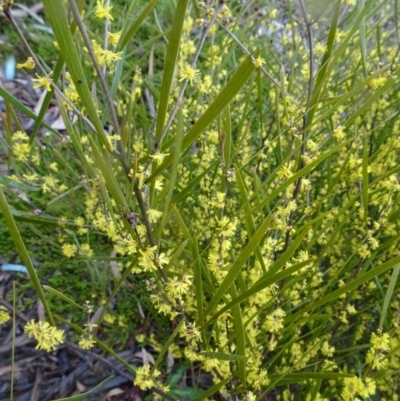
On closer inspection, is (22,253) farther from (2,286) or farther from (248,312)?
(2,286)

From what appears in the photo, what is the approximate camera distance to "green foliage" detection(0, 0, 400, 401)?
500mm

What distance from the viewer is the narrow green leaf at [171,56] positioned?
35 cm

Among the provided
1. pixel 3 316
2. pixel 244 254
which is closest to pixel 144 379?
pixel 3 316

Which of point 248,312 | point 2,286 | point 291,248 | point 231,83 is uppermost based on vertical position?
point 231,83

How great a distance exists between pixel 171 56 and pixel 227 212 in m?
0.89

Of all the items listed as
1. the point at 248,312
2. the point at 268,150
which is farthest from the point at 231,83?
the point at 268,150

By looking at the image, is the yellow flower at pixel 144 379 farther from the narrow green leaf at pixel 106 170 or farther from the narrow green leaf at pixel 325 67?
the narrow green leaf at pixel 325 67

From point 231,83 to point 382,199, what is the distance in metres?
0.83

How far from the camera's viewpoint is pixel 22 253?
19.0 inches

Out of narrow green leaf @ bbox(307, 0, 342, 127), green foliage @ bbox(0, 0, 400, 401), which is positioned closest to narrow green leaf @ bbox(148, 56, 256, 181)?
green foliage @ bbox(0, 0, 400, 401)

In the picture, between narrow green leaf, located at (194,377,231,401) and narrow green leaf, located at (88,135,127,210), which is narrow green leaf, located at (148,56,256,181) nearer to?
narrow green leaf, located at (88,135,127,210)

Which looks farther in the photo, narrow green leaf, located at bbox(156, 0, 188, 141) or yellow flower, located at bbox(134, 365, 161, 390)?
yellow flower, located at bbox(134, 365, 161, 390)

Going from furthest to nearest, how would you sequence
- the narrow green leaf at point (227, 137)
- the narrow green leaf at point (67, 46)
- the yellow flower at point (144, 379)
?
the yellow flower at point (144, 379) → the narrow green leaf at point (227, 137) → the narrow green leaf at point (67, 46)

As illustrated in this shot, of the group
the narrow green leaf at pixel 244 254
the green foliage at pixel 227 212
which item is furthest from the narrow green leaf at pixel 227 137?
the narrow green leaf at pixel 244 254
